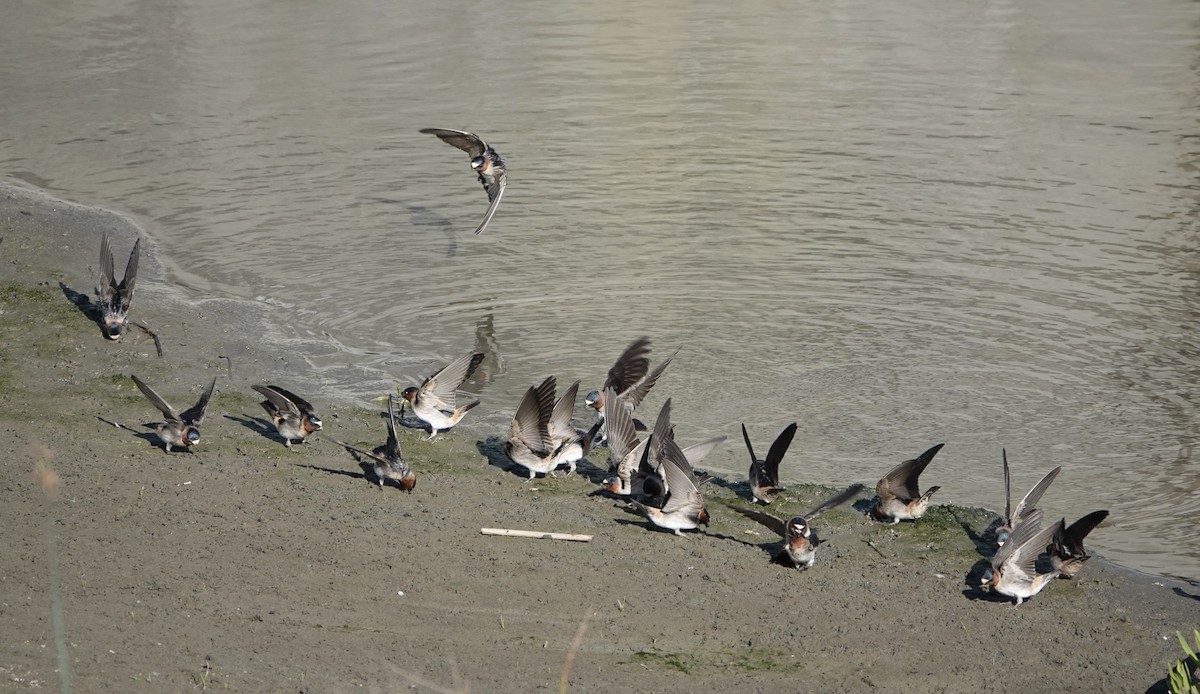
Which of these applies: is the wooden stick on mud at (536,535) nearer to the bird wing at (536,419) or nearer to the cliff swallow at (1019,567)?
the bird wing at (536,419)

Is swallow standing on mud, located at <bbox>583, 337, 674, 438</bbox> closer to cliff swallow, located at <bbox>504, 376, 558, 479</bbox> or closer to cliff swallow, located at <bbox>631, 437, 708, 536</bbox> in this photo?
cliff swallow, located at <bbox>504, 376, 558, 479</bbox>

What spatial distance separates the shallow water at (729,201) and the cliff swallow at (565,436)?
111 centimetres

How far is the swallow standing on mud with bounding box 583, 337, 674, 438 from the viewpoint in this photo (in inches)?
374

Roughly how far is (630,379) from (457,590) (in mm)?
2867

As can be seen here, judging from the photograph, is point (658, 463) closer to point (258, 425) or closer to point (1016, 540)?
point (1016, 540)

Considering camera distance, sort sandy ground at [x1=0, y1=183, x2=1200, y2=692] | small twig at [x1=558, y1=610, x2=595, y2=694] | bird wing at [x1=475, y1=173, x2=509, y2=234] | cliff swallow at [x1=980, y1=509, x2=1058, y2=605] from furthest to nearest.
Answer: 1. bird wing at [x1=475, y1=173, x2=509, y2=234]
2. cliff swallow at [x1=980, y1=509, x2=1058, y2=605]
3. sandy ground at [x1=0, y1=183, x2=1200, y2=692]
4. small twig at [x1=558, y1=610, x2=595, y2=694]

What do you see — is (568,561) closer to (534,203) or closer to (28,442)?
(28,442)

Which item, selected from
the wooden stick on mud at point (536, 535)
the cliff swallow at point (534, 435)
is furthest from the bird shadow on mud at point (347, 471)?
the wooden stick on mud at point (536, 535)

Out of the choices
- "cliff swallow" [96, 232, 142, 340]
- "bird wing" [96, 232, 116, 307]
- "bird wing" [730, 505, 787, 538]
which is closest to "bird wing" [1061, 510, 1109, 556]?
"bird wing" [730, 505, 787, 538]

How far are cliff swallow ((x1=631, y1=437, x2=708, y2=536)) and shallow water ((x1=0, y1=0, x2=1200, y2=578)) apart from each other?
1.53 metres

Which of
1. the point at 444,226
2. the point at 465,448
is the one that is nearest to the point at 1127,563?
the point at 465,448

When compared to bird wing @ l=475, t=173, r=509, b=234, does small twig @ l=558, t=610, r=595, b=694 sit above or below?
above

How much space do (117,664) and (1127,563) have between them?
573 cm

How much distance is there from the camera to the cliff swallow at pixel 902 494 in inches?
316
